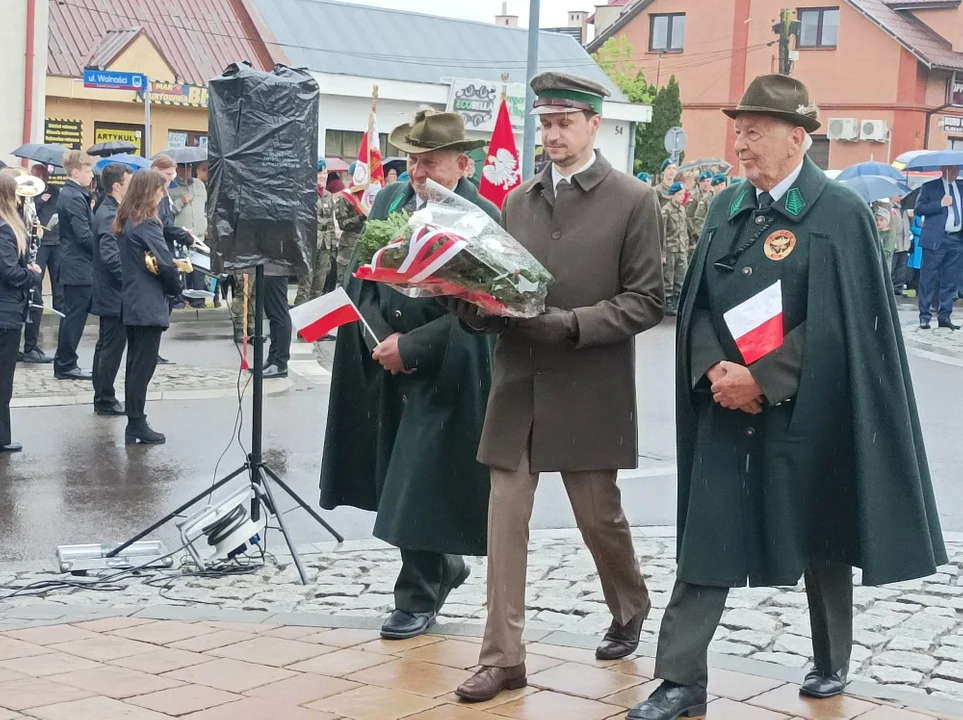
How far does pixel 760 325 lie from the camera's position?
4594 millimetres

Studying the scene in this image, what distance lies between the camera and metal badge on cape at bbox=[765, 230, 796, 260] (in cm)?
469

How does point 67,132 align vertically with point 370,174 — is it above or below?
above

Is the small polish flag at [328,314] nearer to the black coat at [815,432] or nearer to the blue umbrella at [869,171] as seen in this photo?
the black coat at [815,432]

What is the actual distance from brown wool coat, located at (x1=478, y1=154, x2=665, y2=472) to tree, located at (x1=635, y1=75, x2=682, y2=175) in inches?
1818

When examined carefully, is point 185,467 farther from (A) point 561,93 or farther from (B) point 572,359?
(A) point 561,93

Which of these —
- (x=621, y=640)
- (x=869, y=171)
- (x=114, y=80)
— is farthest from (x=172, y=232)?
(x=869, y=171)

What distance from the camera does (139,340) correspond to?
10656 millimetres

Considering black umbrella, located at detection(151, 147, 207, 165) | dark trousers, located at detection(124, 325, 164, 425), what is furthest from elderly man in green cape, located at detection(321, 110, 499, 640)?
black umbrella, located at detection(151, 147, 207, 165)

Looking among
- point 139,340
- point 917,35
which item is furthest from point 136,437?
point 917,35

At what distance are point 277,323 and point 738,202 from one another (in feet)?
31.0

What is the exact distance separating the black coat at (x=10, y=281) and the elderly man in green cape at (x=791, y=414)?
6.34 metres

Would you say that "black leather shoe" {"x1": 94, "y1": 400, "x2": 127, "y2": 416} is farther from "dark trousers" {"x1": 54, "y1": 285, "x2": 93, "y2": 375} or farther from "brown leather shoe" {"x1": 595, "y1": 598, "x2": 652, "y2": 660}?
"brown leather shoe" {"x1": 595, "y1": 598, "x2": 652, "y2": 660}

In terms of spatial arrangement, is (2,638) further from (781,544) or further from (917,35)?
(917,35)

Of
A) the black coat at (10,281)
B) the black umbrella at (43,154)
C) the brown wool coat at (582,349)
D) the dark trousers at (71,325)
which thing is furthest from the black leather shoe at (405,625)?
the black umbrella at (43,154)
